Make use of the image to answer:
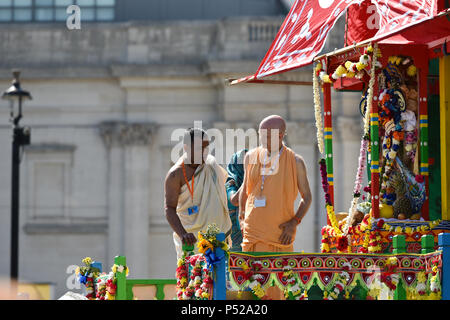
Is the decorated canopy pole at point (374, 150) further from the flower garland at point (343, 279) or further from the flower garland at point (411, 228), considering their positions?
the flower garland at point (343, 279)

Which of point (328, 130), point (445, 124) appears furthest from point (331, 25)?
point (445, 124)

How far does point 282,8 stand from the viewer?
4003cm

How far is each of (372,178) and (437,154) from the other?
1071mm

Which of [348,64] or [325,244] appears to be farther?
[325,244]

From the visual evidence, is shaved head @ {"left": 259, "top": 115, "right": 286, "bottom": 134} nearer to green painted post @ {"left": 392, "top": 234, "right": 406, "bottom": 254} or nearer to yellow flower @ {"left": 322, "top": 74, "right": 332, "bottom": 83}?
yellow flower @ {"left": 322, "top": 74, "right": 332, "bottom": 83}

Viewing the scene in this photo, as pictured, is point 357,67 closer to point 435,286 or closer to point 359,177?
point 359,177

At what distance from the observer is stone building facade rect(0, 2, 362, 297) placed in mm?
37031

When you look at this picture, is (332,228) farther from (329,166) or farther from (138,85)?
(138,85)

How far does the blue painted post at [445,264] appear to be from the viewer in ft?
36.6

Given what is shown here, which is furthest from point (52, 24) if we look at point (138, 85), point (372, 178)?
point (372, 178)

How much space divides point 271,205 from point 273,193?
138 mm

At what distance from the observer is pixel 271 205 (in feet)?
43.6

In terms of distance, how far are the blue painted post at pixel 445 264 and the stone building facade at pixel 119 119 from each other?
82.7ft

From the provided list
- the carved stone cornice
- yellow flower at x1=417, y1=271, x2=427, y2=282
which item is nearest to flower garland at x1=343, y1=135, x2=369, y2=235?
yellow flower at x1=417, y1=271, x2=427, y2=282
